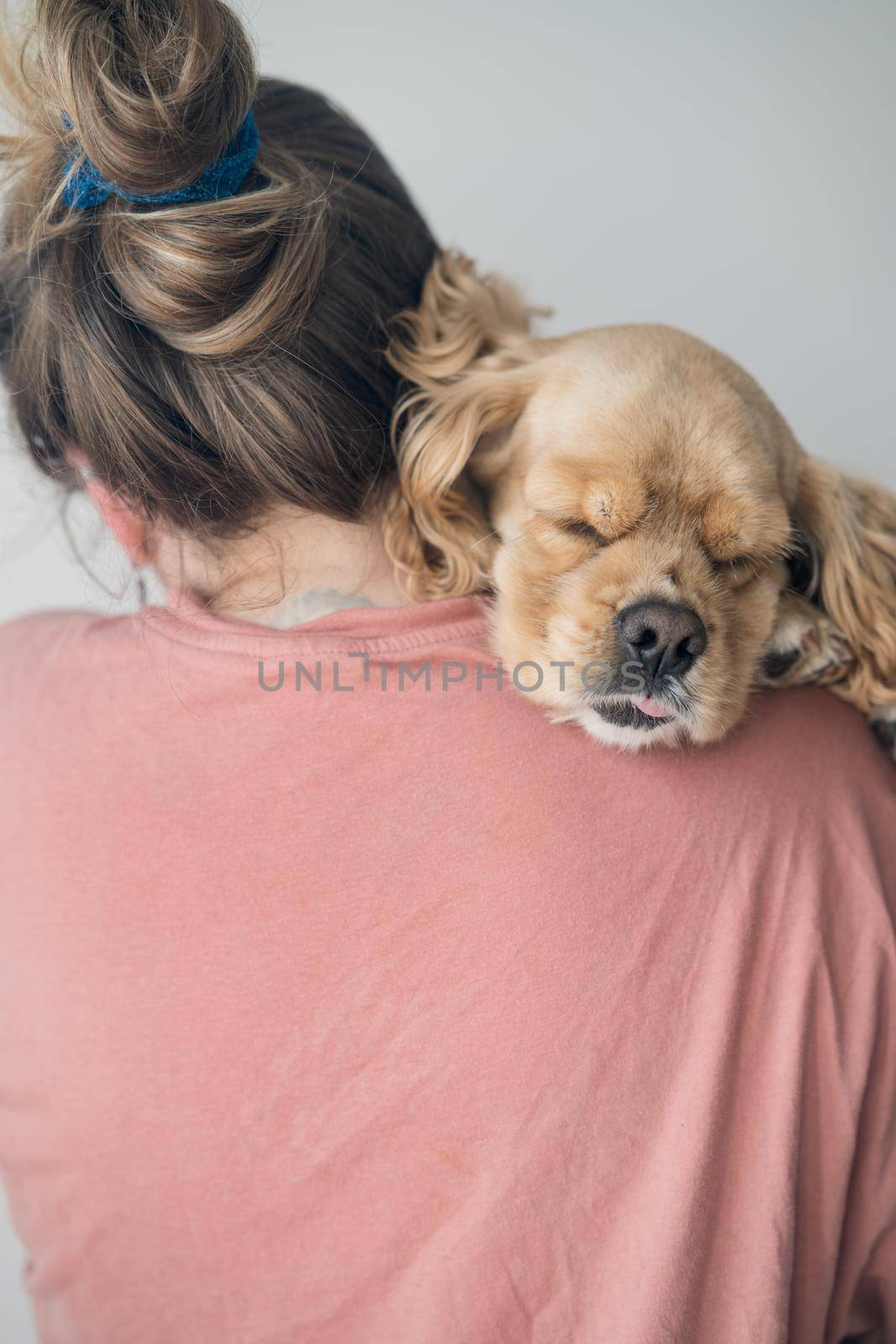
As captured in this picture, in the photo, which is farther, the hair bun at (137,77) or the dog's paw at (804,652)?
the dog's paw at (804,652)

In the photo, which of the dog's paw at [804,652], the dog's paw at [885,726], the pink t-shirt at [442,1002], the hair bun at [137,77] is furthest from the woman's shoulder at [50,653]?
the dog's paw at [885,726]

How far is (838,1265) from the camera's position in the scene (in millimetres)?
1018

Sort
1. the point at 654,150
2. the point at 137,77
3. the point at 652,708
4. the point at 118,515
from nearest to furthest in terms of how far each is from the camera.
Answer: the point at 137,77
the point at 652,708
the point at 118,515
the point at 654,150

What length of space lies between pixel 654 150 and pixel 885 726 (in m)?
1.12

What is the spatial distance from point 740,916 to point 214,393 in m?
0.73

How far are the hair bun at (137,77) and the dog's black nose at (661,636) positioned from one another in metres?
0.60

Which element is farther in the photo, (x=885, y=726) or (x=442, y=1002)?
(x=885, y=726)

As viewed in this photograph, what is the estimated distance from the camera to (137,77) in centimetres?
83

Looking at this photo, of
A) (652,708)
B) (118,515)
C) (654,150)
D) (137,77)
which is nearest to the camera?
(137,77)

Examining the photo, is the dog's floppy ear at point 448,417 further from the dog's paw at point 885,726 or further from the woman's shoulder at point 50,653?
the dog's paw at point 885,726

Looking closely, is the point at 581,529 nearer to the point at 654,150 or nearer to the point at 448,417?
the point at 448,417

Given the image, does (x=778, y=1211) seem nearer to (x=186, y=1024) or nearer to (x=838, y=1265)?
(x=838, y=1265)

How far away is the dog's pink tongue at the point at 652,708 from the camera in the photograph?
0.96 meters

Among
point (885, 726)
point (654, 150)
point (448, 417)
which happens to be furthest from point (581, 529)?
point (654, 150)
